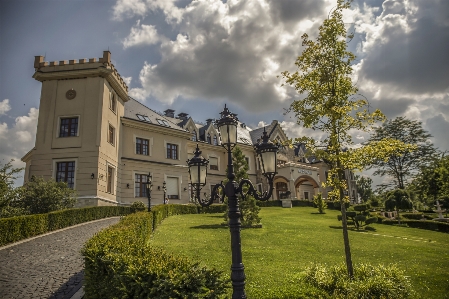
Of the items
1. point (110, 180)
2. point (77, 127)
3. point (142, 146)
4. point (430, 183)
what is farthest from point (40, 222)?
point (430, 183)

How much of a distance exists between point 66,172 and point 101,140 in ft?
12.2

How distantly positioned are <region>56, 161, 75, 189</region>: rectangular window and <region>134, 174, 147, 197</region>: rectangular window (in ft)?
21.8

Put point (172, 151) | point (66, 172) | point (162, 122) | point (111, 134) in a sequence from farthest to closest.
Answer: point (162, 122) → point (172, 151) → point (111, 134) → point (66, 172)

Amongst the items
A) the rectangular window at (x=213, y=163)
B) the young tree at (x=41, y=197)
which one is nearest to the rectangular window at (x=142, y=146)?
the young tree at (x=41, y=197)

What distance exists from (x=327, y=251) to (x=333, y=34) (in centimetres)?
806

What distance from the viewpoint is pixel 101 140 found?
23234mm

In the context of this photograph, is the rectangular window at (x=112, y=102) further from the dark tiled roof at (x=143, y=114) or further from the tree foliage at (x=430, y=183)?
the tree foliage at (x=430, y=183)


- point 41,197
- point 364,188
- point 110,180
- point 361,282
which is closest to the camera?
point 361,282

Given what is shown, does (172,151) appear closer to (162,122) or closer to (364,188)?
(162,122)

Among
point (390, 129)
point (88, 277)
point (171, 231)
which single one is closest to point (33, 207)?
point (171, 231)

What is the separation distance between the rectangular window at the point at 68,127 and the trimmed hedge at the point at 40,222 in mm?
7437

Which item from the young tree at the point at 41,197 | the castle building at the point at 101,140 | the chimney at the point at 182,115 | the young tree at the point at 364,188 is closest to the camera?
the young tree at the point at 41,197

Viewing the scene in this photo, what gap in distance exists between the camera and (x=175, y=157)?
106 ft

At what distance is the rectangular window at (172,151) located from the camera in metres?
31.8
